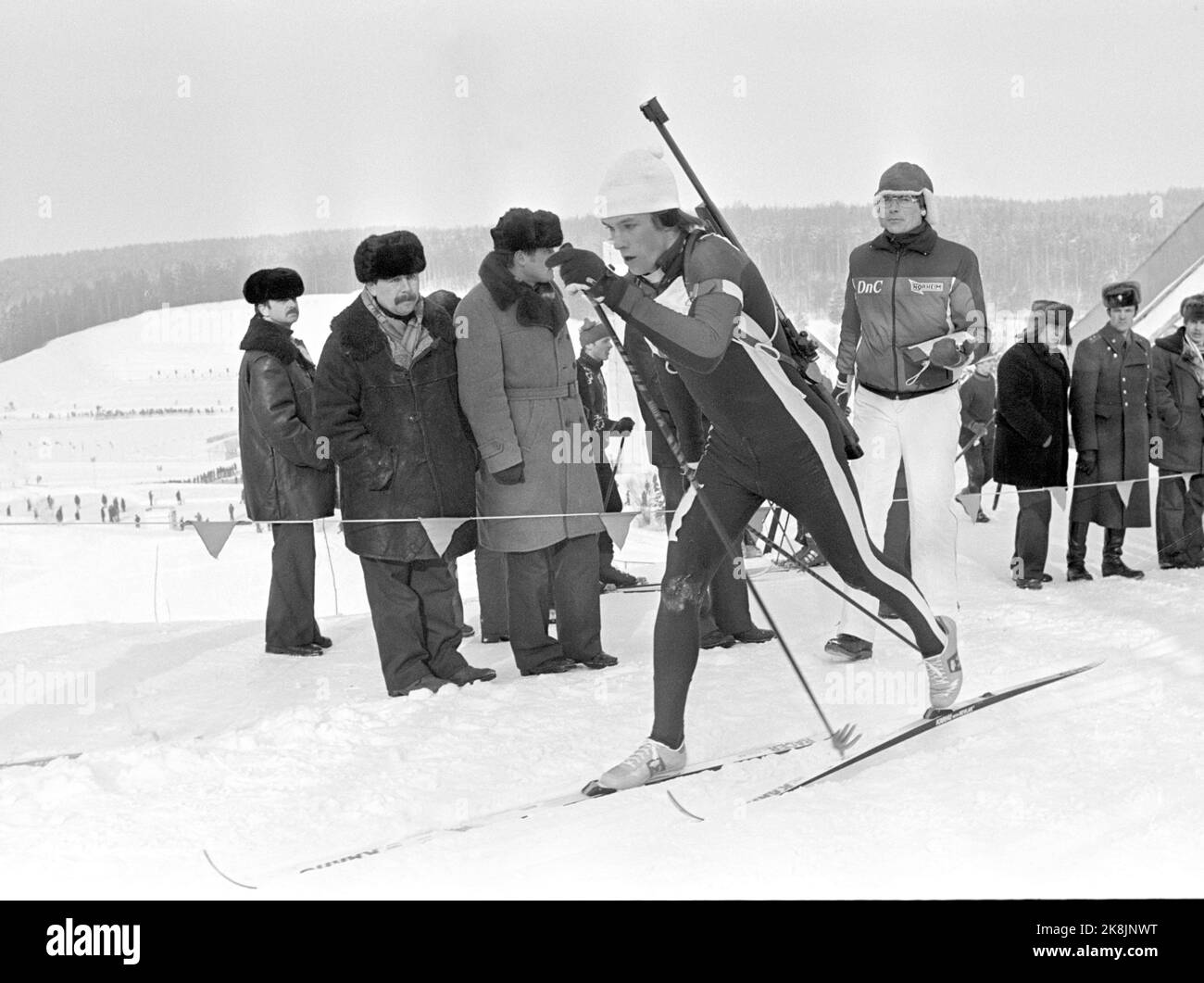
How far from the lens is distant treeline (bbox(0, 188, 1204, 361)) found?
7367 millimetres

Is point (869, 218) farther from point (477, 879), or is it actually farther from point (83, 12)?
point (477, 879)

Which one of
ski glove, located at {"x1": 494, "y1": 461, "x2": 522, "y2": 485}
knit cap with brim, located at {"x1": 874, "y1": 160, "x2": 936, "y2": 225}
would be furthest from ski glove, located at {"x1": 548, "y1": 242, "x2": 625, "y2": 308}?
knit cap with brim, located at {"x1": 874, "y1": 160, "x2": 936, "y2": 225}

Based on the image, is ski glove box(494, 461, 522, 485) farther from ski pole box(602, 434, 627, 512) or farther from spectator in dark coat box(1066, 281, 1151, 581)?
spectator in dark coat box(1066, 281, 1151, 581)

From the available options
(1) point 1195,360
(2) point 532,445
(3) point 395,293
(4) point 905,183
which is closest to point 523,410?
(2) point 532,445

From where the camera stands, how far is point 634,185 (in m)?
3.39

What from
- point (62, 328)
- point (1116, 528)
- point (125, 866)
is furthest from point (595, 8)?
point (125, 866)

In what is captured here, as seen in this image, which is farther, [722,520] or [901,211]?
[901,211]

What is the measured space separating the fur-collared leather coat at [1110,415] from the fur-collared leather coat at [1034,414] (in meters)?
0.11

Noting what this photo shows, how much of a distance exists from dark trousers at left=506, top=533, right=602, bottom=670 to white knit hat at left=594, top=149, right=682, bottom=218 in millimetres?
1961

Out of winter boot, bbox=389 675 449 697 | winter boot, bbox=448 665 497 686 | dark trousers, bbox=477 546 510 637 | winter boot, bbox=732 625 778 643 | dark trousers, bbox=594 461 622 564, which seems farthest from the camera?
dark trousers, bbox=594 461 622 564

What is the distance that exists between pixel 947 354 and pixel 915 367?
0.15m

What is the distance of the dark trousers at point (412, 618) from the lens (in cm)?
482

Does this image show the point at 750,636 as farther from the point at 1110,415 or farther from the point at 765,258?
the point at 765,258

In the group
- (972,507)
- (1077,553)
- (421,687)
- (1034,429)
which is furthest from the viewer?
(972,507)
